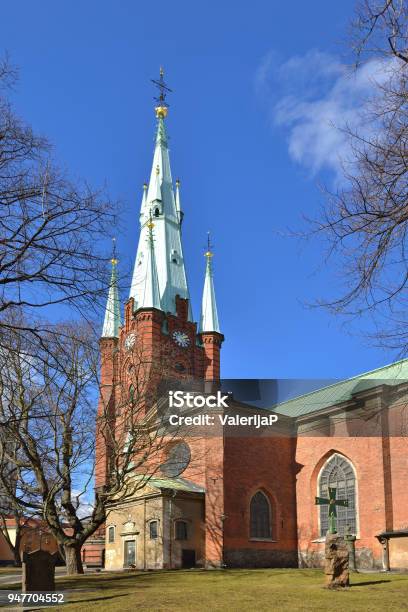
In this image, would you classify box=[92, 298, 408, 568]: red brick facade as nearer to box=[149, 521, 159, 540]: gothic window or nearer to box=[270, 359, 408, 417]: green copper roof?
box=[270, 359, 408, 417]: green copper roof

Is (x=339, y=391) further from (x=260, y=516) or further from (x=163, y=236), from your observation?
(x=163, y=236)

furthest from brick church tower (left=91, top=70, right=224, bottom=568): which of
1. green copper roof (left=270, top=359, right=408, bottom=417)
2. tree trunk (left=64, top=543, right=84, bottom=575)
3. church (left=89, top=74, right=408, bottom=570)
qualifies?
tree trunk (left=64, top=543, right=84, bottom=575)

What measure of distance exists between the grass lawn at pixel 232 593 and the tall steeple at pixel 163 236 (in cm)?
3345

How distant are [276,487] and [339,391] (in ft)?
24.3

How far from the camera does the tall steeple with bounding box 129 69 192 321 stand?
55.5m

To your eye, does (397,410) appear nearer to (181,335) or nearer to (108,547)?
(108,547)

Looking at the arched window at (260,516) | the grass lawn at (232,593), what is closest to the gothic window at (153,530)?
the arched window at (260,516)

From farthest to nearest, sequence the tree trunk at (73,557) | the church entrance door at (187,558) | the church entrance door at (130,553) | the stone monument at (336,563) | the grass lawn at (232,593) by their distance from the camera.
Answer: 1. the church entrance door at (130,553)
2. the church entrance door at (187,558)
3. the tree trunk at (73,557)
4. the stone monument at (336,563)
5. the grass lawn at (232,593)

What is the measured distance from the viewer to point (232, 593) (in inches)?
673

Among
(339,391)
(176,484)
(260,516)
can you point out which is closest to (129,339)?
(339,391)

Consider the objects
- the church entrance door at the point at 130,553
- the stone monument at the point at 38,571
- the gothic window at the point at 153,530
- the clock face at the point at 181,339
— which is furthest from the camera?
the clock face at the point at 181,339

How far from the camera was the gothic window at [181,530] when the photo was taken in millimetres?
30922

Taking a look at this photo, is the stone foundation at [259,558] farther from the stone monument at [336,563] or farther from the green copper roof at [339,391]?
the stone monument at [336,563]

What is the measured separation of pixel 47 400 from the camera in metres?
24.8
